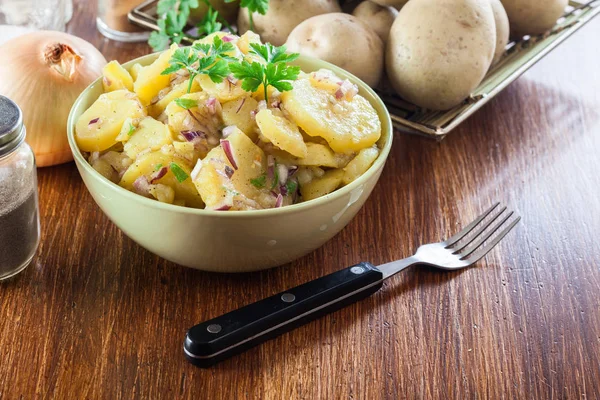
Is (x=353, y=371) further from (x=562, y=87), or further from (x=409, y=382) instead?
(x=562, y=87)

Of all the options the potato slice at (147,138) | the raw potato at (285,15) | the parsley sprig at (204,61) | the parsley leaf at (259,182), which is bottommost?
the raw potato at (285,15)

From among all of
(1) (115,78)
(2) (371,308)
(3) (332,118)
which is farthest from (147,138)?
(2) (371,308)

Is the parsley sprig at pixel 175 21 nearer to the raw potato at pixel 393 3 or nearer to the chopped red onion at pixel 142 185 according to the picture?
the raw potato at pixel 393 3

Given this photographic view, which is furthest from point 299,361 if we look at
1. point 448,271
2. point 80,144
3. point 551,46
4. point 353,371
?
point 551,46

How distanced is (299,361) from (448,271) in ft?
1.17

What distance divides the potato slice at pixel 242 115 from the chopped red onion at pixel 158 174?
0.46 feet

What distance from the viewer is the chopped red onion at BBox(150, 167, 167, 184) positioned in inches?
42.5

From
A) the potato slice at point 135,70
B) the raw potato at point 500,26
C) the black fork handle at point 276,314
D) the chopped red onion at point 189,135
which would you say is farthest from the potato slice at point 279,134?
the raw potato at point 500,26

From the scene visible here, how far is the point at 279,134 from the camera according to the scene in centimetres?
109

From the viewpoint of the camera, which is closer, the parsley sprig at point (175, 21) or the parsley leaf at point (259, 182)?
the parsley leaf at point (259, 182)

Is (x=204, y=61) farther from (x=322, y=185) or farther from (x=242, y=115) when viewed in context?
(x=322, y=185)

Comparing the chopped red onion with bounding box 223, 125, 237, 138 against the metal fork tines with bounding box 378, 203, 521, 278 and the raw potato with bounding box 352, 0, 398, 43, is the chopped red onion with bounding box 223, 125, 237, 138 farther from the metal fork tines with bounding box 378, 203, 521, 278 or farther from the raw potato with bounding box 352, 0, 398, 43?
the raw potato with bounding box 352, 0, 398, 43

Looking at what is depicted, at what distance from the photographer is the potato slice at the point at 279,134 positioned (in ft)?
3.57

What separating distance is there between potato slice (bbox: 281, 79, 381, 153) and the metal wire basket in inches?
12.5
